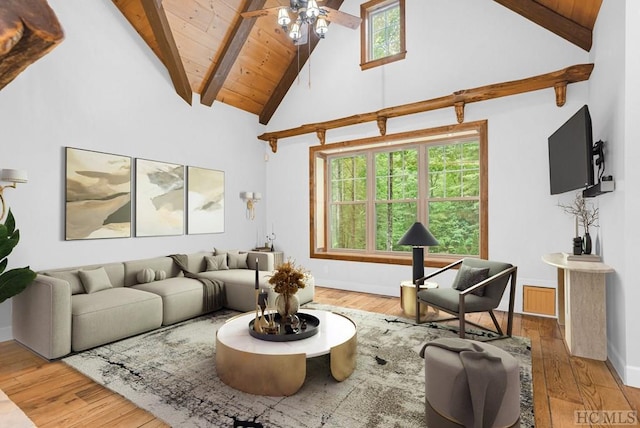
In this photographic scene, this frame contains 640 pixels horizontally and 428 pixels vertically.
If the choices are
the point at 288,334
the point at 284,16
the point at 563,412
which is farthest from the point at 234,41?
the point at 563,412

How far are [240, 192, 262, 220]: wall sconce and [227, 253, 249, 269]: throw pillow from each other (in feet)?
3.95

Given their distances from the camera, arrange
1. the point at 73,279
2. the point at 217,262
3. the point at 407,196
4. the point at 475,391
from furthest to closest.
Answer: the point at 407,196 → the point at 217,262 → the point at 73,279 → the point at 475,391

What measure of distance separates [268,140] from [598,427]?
6.04 meters

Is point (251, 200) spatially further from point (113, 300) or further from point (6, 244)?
point (6, 244)

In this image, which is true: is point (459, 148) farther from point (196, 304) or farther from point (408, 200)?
point (196, 304)

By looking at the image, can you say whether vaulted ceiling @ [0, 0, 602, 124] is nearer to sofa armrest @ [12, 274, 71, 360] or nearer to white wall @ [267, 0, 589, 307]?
white wall @ [267, 0, 589, 307]

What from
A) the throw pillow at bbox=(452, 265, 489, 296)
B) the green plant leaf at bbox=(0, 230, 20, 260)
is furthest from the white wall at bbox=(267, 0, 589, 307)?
the green plant leaf at bbox=(0, 230, 20, 260)

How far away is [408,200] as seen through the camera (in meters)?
5.56

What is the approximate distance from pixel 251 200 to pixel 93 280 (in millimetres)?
3100

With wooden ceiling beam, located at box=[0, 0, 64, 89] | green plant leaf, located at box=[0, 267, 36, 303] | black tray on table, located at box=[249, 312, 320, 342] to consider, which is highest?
wooden ceiling beam, located at box=[0, 0, 64, 89]

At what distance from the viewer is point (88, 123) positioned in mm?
4234

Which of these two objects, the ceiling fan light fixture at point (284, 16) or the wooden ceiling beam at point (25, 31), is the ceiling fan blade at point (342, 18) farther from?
the wooden ceiling beam at point (25, 31)

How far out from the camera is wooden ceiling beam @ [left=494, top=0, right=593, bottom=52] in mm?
3994

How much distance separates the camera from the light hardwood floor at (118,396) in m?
2.17
